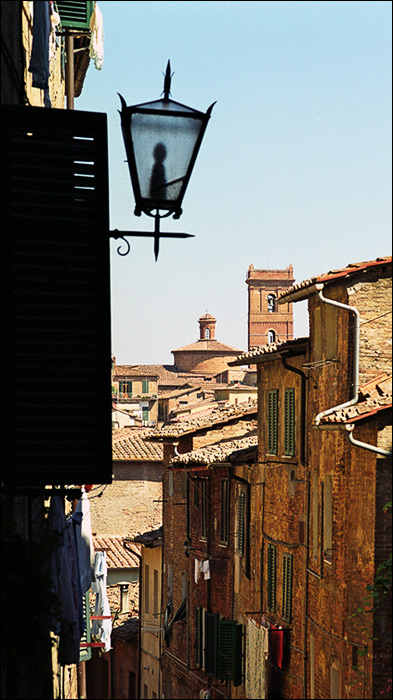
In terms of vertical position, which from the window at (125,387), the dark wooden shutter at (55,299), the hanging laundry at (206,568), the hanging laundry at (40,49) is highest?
the hanging laundry at (40,49)

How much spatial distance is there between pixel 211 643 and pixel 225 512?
3.20m

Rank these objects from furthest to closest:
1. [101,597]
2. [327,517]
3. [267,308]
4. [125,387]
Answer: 1. [267,308]
2. [125,387]
3. [101,597]
4. [327,517]

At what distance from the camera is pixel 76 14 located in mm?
16328

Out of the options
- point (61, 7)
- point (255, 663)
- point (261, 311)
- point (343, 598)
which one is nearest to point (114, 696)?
point (255, 663)

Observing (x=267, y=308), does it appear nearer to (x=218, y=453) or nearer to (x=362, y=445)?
(x=218, y=453)

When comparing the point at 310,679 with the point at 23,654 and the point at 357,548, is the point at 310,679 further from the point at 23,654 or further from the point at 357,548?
the point at 23,654

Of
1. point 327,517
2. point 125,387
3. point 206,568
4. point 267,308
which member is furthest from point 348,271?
point 267,308

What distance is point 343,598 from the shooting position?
15.1 m

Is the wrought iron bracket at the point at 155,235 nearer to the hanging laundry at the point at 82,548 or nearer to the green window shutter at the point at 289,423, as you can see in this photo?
the hanging laundry at the point at 82,548

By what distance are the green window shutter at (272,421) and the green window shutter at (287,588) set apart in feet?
7.50

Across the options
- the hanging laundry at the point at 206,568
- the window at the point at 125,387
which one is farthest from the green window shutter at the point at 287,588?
the window at the point at 125,387

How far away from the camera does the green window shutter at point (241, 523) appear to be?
75.2 feet

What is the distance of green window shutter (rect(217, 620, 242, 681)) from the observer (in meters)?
22.0

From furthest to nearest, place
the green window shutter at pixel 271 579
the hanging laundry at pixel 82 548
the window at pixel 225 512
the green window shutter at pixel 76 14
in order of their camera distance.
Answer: the window at pixel 225 512
the green window shutter at pixel 271 579
the green window shutter at pixel 76 14
the hanging laundry at pixel 82 548
